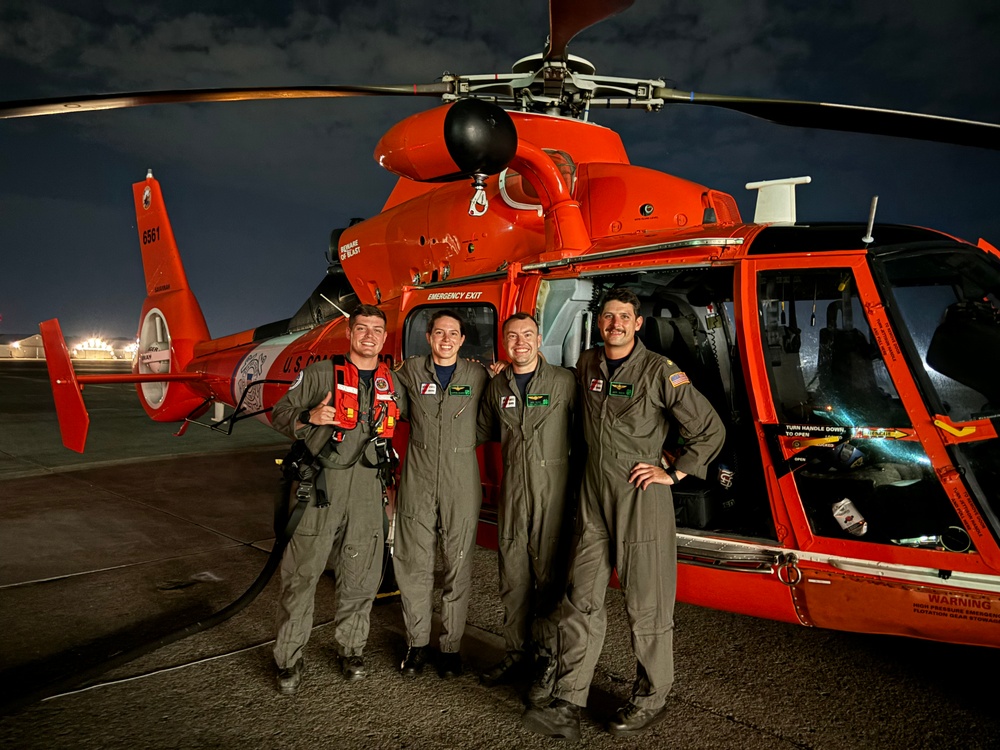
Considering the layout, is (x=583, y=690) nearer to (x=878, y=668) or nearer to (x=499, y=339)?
(x=878, y=668)

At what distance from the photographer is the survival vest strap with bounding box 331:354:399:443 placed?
9.54 ft

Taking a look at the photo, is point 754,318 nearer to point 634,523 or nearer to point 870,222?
point 870,222

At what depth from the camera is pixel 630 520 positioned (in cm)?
260

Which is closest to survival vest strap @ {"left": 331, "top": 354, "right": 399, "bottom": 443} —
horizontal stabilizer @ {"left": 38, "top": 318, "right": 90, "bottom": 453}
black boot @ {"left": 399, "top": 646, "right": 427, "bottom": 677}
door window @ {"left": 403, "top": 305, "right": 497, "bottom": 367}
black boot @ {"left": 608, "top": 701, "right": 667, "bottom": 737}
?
black boot @ {"left": 399, "top": 646, "right": 427, "bottom": 677}

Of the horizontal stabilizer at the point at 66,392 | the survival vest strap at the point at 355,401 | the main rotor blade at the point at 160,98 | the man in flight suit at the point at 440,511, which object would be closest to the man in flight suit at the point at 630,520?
the man in flight suit at the point at 440,511

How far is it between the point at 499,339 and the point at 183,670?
2272mm

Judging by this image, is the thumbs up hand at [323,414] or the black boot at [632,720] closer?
the black boot at [632,720]

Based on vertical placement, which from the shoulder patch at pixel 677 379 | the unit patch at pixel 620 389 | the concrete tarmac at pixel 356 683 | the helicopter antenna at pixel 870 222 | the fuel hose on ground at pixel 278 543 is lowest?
the concrete tarmac at pixel 356 683

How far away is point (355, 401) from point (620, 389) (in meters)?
1.20

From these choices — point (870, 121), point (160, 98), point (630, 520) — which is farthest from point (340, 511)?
point (870, 121)

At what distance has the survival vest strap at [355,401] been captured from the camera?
291 cm

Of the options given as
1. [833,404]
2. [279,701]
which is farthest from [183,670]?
[833,404]

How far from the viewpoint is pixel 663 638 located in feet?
8.44

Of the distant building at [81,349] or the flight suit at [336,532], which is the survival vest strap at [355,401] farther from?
the distant building at [81,349]
